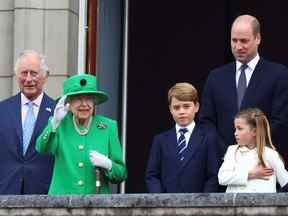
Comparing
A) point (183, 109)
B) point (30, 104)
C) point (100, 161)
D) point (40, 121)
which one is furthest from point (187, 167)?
point (30, 104)

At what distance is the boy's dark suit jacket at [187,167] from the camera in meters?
12.6

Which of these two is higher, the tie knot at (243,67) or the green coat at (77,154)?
the tie knot at (243,67)

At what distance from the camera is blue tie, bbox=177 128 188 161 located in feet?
41.8

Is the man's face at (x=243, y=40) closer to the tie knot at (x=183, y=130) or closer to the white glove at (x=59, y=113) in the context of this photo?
the tie knot at (x=183, y=130)

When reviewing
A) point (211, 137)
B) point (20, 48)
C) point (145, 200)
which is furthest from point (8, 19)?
point (145, 200)

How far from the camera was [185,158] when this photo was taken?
12719 millimetres

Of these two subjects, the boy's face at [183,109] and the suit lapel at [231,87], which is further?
the suit lapel at [231,87]

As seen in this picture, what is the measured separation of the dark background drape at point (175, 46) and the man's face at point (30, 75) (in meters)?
4.63

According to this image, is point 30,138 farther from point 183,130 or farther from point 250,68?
point 250,68

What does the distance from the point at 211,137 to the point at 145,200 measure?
4.51 feet

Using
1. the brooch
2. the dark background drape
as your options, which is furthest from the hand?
the dark background drape

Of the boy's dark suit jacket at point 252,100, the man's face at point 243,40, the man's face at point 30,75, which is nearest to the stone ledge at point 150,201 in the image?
the boy's dark suit jacket at point 252,100

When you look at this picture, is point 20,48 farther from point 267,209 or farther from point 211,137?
point 267,209

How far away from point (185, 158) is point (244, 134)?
0.53 metres
